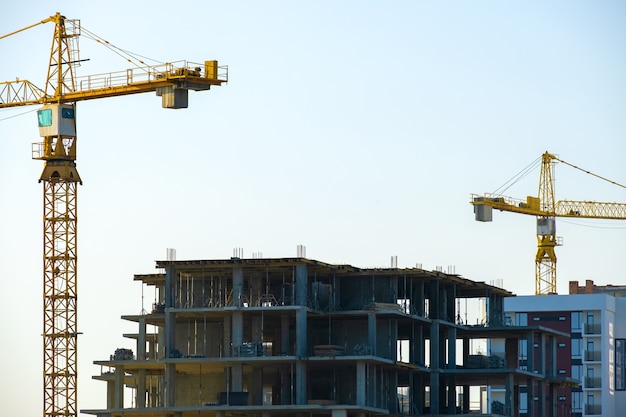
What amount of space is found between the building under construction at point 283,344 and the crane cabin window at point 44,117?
31305 millimetres

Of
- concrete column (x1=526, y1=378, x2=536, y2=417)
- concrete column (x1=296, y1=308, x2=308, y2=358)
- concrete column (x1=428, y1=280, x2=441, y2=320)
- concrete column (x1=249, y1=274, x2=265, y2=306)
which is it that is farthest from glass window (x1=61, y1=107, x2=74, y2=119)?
concrete column (x1=526, y1=378, x2=536, y2=417)

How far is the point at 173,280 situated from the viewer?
5536 inches

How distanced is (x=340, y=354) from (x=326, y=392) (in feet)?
14.6

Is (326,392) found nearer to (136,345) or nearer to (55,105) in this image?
(136,345)

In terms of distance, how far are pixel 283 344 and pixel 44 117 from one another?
4714 cm

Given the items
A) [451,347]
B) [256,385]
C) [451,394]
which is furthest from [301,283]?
[451,394]

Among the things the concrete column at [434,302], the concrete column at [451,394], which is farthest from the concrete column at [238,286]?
the concrete column at [451,394]

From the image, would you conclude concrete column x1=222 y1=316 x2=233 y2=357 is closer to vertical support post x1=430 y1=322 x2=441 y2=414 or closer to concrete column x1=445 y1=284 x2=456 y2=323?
vertical support post x1=430 y1=322 x2=441 y2=414

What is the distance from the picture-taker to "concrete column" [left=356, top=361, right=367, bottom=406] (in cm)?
13550

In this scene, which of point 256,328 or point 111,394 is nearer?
point 256,328

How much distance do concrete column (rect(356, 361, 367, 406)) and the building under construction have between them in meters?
0.08

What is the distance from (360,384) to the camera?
136125 millimetres

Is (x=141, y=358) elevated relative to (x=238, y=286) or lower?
lower

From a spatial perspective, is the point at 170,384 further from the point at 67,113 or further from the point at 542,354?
the point at 542,354
